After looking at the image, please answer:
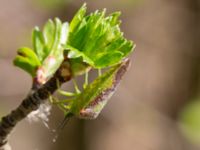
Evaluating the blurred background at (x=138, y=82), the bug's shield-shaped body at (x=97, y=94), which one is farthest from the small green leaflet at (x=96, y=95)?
the blurred background at (x=138, y=82)

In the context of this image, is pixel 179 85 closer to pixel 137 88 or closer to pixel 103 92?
pixel 137 88

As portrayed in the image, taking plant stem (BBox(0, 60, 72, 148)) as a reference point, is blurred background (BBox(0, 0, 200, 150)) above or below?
below

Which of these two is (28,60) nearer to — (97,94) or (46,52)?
(46,52)

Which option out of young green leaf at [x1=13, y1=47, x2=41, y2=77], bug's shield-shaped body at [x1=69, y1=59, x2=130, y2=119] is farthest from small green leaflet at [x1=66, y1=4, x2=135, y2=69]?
young green leaf at [x1=13, y1=47, x2=41, y2=77]

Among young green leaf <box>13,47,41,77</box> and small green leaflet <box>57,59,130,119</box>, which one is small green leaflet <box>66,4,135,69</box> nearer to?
small green leaflet <box>57,59,130,119</box>

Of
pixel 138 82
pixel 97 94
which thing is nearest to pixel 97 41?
pixel 97 94

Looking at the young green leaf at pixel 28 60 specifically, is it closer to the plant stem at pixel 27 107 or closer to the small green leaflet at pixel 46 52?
the small green leaflet at pixel 46 52
